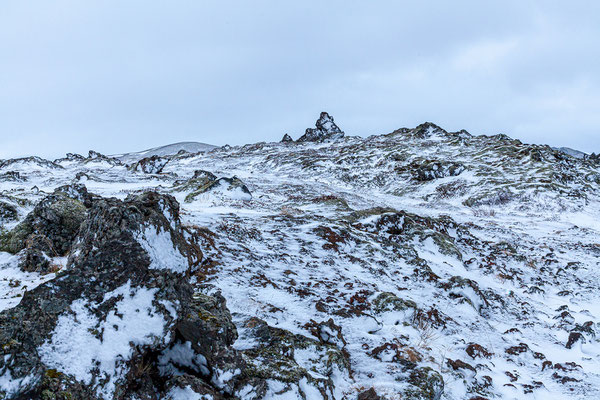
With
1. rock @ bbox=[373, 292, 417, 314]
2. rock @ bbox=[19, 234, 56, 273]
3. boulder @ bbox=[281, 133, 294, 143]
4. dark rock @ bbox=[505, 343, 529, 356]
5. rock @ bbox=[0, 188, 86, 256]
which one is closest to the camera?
rock @ bbox=[19, 234, 56, 273]

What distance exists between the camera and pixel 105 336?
3.65 m

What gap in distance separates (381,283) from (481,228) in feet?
42.7

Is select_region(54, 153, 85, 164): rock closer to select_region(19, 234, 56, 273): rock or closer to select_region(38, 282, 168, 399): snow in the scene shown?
select_region(19, 234, 56, 273): rock

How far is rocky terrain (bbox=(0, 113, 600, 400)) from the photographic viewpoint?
3.64 m

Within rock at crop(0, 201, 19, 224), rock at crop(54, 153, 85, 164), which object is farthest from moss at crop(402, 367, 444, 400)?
rock at crop(54, 153, 85, 164)

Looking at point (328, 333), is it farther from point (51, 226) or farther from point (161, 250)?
point (51, 226)

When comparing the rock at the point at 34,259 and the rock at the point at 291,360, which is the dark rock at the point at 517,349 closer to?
the rock at the point at 291,360

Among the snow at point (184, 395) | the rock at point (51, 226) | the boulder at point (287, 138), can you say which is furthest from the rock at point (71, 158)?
the snow at point (184, 395)

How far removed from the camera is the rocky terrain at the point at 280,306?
3.64 meters

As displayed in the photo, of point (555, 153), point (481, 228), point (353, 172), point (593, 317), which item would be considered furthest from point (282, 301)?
point (555, 153)

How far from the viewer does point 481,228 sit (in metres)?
19.9

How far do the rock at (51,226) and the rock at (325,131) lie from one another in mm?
78508

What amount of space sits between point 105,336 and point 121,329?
0.53ft

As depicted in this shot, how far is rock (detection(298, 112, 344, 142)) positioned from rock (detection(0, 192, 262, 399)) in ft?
269
